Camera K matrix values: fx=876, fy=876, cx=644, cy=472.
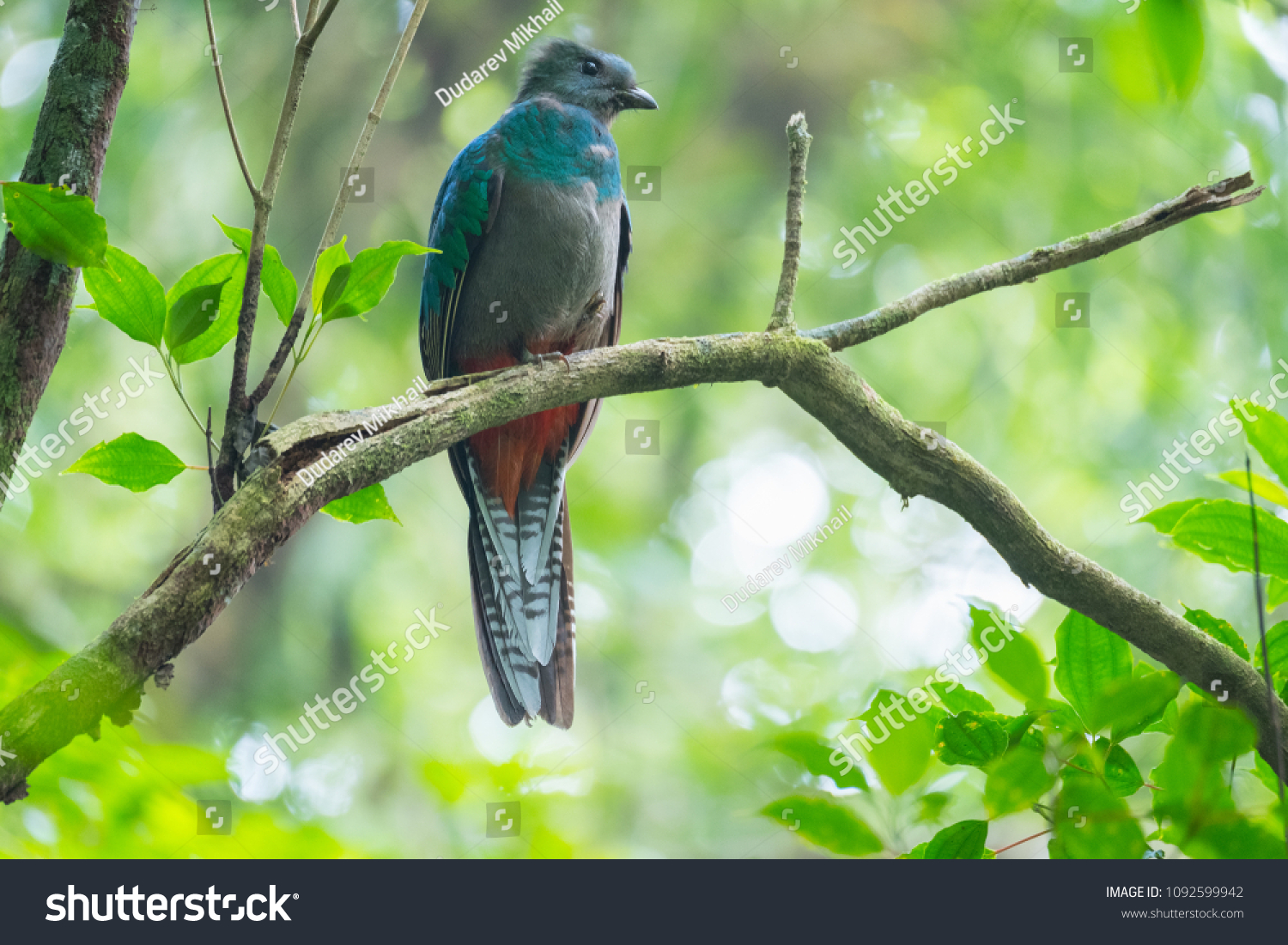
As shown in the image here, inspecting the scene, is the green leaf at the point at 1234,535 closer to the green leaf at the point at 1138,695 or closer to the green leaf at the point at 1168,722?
the green leaf at the point at 1168,722

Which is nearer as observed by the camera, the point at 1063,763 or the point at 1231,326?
the point at 1063,763

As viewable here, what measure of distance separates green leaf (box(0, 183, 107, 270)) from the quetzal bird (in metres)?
1.88

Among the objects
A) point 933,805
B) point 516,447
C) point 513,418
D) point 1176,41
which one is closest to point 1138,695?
point 933,805

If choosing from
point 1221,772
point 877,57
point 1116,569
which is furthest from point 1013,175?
point 1221,772

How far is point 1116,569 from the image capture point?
6141 millimetres

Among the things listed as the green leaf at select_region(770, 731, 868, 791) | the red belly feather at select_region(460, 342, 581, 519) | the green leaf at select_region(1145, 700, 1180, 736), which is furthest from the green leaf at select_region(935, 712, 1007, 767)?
the red belly feather at select_region(460, 342, 581, 519)

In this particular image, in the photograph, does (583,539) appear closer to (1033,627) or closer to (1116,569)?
(1033,627)

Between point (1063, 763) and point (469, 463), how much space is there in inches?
97.8

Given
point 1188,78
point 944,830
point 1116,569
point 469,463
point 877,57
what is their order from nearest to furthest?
1. point 1188,78
2. point 944,830
3. point 469,463
4. point 1116,569
5. point 877,57

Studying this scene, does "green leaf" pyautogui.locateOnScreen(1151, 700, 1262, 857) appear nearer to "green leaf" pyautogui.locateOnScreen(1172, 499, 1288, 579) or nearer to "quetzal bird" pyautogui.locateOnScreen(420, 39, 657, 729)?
"green leaf" pyautogui.locateOnScreen(1172, 499, 1288, 579)

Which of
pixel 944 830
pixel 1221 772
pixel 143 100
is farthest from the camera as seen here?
pixel 143 100

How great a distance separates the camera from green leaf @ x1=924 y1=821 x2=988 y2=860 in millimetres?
1317

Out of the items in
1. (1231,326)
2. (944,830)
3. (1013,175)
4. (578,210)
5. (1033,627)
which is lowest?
(944,830)

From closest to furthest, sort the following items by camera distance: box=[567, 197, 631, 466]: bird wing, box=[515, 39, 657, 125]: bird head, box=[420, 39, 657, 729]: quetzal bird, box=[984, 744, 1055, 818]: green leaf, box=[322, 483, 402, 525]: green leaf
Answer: box=[984, 744, 1055, 818]: green leaf, box=[322, 483, 402, 525]: green leaf, box=[420, 39, 657, 729]: quetzal bird, box=[567, 197, 631, 466]: bird wing, box=[515, 39, 657, 125]: bird head
